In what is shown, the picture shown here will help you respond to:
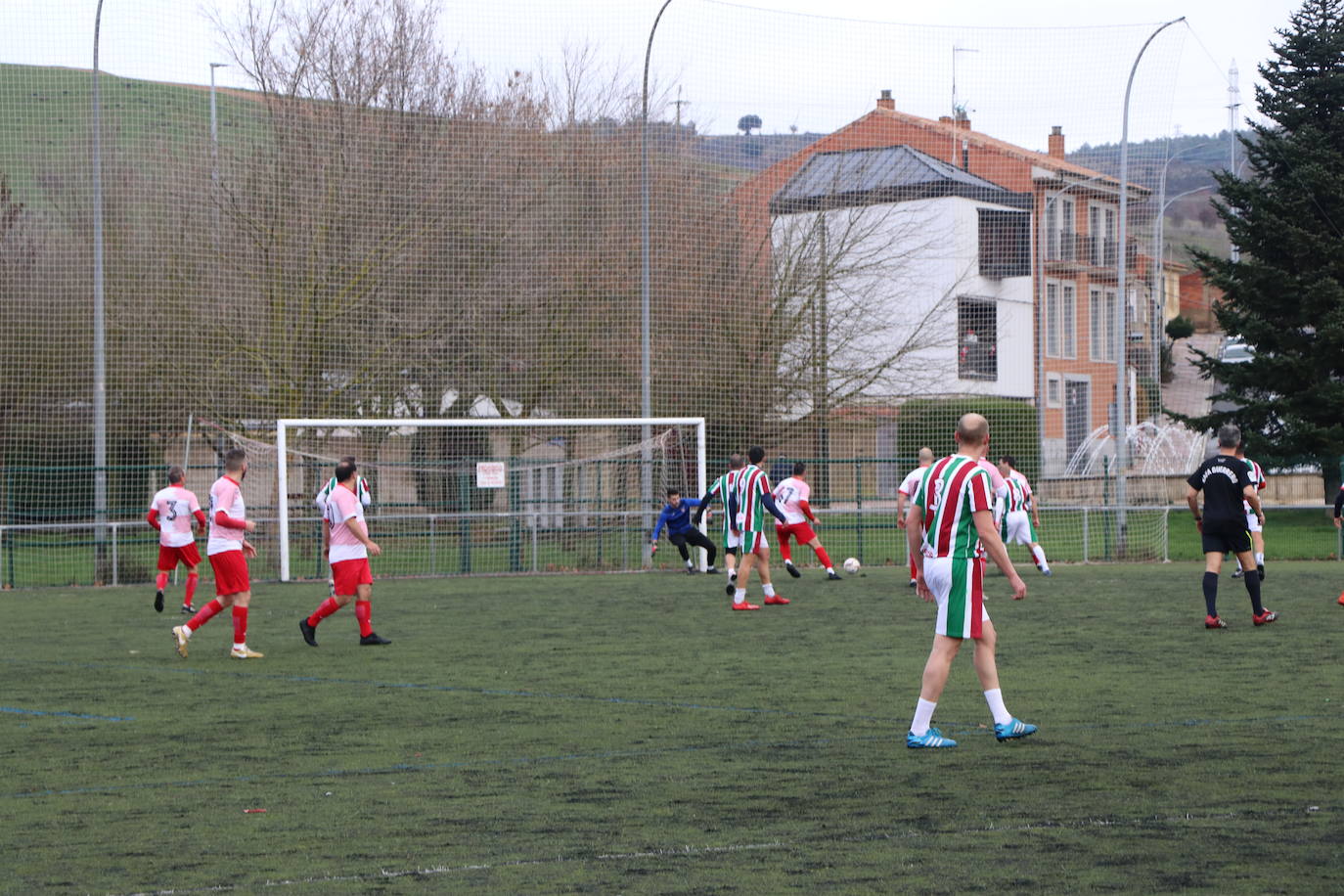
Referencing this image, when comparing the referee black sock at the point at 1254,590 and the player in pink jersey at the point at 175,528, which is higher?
the player in pink jersey at the point at 175,528

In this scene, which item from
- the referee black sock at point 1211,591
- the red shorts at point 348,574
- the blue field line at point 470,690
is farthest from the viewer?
the referee black sock at point 1211,591

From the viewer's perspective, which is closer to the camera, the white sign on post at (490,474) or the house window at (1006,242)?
the white sign on post at (490,474)

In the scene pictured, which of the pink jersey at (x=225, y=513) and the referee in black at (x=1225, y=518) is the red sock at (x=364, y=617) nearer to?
the pink jersey at (x=225, y=513)

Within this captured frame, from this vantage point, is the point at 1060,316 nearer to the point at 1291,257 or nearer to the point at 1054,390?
the point at 1054,390

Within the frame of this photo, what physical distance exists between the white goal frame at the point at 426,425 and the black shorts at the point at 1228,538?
1233 cm

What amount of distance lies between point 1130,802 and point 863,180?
2516cm

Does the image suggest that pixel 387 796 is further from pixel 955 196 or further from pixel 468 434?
pixel 955 196

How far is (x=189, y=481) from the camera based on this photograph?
27.4 meters

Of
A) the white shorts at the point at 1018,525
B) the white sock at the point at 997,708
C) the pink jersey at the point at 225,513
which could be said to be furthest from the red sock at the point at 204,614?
the white shorts at the point at 1018,525

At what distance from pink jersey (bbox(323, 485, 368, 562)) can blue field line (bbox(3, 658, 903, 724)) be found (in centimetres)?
163

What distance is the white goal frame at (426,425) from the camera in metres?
23.8

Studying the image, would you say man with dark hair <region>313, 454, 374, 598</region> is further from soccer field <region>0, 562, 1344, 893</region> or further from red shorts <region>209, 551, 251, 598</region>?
soccer field <region>0, 562, 1344, 893</region>

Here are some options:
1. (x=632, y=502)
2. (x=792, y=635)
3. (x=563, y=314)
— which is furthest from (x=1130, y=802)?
(x=563, y=314)

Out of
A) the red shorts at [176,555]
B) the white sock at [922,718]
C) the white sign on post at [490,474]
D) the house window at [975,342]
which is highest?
the house window at [975,342]
